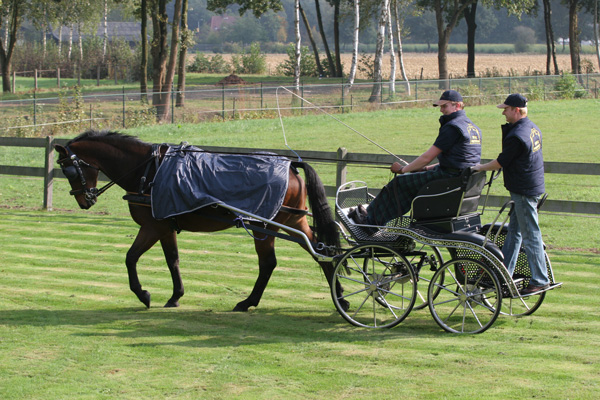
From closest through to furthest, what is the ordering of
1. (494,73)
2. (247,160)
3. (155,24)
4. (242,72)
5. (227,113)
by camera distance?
(247,160) → (227,113) → (155,24) → (494,73) → (242,72)

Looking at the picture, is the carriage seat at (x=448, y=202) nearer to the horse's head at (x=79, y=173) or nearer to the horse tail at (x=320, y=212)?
the horse tail at (x=320, y=212)

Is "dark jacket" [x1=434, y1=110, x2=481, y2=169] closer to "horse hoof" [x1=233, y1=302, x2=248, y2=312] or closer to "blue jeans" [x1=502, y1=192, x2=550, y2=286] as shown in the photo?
"blue jeans" [x1=502, y1=192, x2=550, y2=286]

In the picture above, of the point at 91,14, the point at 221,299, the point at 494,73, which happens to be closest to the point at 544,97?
the point at 494,73

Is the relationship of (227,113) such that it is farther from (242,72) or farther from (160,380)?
(242,72)

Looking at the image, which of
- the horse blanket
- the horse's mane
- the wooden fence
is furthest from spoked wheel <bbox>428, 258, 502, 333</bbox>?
the horse's mane

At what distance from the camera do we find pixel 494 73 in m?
54.4

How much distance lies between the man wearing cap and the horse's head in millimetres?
4178

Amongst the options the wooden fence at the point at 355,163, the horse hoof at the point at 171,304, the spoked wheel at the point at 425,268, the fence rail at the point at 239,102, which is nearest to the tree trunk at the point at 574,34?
the fence rail at the point at 239,102

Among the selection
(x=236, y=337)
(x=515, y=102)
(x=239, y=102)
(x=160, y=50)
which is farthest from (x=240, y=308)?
(x=160, y=50)

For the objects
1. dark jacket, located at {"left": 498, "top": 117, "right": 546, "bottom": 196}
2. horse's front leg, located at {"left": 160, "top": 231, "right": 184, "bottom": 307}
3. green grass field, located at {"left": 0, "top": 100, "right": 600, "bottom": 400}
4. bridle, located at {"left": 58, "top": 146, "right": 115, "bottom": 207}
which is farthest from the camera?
horse's front leg, located at {"left": 160, "top": 231, "right": 184, "bottom": 307}

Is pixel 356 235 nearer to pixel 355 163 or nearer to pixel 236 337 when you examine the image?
pixel 236 337

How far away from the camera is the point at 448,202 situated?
6672 millimetres

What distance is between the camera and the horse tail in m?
7.49

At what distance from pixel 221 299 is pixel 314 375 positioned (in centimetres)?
269
